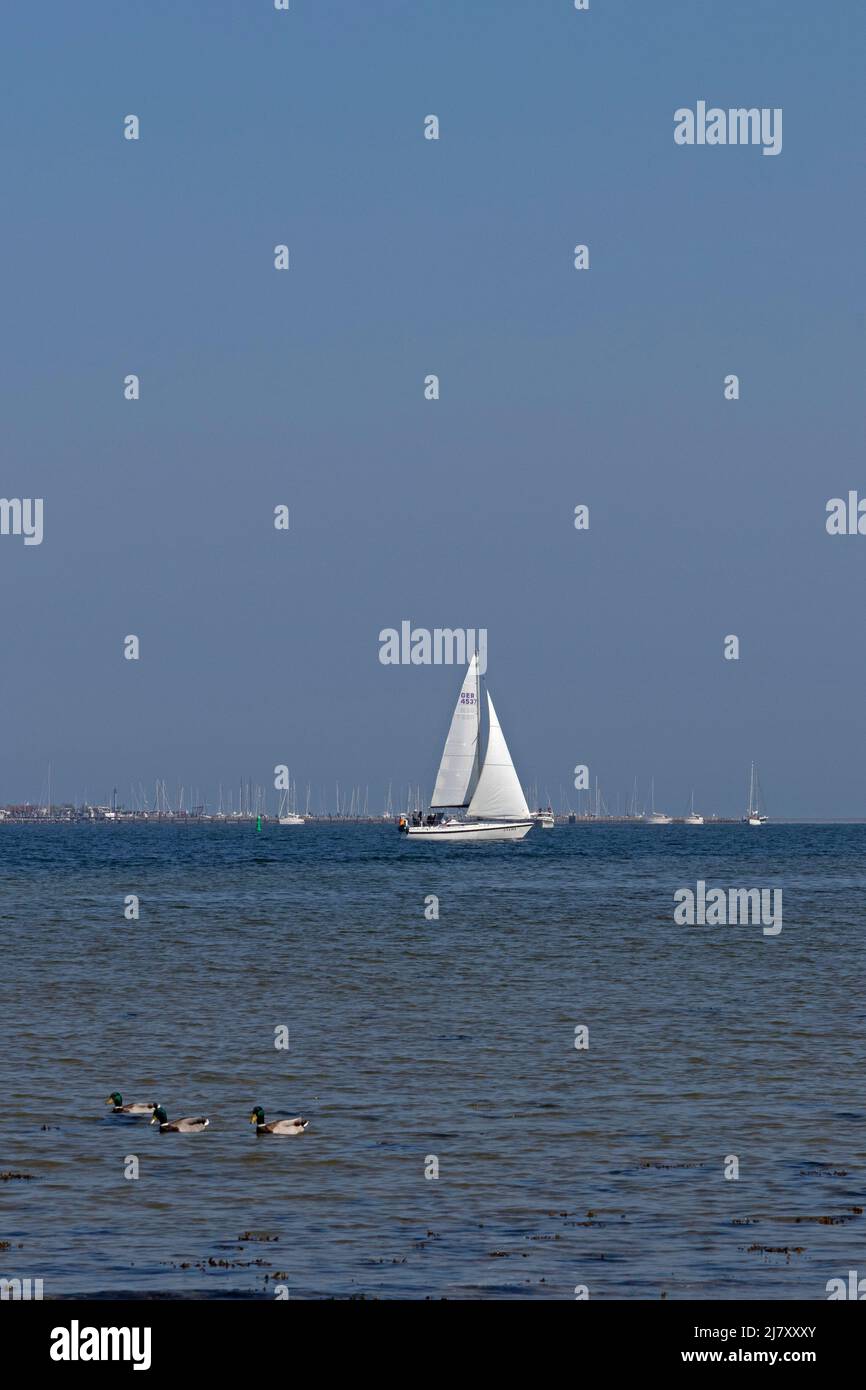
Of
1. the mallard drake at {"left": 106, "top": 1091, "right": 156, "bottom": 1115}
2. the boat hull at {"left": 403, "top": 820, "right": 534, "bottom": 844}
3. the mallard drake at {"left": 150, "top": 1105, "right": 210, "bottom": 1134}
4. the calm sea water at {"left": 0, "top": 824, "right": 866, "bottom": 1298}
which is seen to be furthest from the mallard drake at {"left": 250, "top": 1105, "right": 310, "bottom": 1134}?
the boat hull at {"left": 403, "top": 820, "right": 534, "bottom": 844}

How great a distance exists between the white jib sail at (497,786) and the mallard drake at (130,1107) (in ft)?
453

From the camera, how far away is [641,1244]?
21.6 meters

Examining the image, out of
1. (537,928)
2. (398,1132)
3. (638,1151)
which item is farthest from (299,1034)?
(537,928)

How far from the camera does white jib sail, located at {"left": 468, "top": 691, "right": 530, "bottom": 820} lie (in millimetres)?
170500

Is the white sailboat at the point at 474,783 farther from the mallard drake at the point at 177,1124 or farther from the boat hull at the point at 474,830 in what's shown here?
the mallard drake at the point at 177,1124

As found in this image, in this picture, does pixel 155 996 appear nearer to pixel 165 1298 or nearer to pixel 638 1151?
pixel 638 1151

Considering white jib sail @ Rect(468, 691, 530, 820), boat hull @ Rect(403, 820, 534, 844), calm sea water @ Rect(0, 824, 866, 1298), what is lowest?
calm sea water @ Rect(0, 824, 866, 1298)

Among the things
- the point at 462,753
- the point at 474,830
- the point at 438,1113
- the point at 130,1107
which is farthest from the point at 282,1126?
the point at 474,830

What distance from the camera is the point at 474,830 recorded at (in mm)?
179500

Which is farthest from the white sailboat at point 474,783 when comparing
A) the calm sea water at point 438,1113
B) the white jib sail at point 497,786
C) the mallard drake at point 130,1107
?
the mallard drake at point 130,1107

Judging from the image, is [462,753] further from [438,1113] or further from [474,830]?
[438,1113]

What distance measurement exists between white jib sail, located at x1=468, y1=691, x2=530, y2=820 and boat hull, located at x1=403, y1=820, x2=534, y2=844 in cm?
115

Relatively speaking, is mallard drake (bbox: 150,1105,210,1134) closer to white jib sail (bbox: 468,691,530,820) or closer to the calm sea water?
the calm sea water

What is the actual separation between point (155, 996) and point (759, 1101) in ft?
72.0
